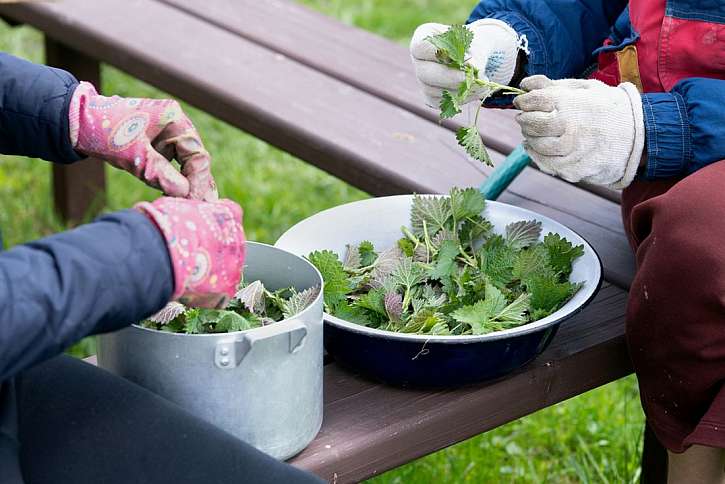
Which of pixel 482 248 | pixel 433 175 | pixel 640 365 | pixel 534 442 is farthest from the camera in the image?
pixel 534 442

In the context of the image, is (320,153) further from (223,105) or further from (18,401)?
(18,401)

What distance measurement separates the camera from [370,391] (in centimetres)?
129

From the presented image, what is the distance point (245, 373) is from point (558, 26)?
2.70 feet

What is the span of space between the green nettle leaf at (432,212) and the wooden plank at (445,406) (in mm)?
221

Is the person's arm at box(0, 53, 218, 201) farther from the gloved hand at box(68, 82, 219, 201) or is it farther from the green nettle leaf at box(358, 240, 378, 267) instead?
the green nettle leaf at box(358, 240, 378, 267)

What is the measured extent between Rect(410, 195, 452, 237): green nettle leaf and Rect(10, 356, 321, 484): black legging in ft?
1.66

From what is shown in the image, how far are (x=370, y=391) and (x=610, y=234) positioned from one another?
60 cm

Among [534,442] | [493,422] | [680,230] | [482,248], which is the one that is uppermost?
[680,230]

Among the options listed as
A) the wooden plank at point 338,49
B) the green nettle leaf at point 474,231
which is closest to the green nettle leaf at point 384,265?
the green nettle leaf at point 474,231

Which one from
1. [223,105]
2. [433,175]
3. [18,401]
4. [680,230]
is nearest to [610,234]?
[433,175]

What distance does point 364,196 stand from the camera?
3.04 meters

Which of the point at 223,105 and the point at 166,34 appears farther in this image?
the point at 166,34

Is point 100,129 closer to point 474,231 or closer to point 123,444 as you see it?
point 123,444

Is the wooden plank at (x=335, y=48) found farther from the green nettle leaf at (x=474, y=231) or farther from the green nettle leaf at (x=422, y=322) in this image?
the green nettle leaf at (x=422, y=322)
